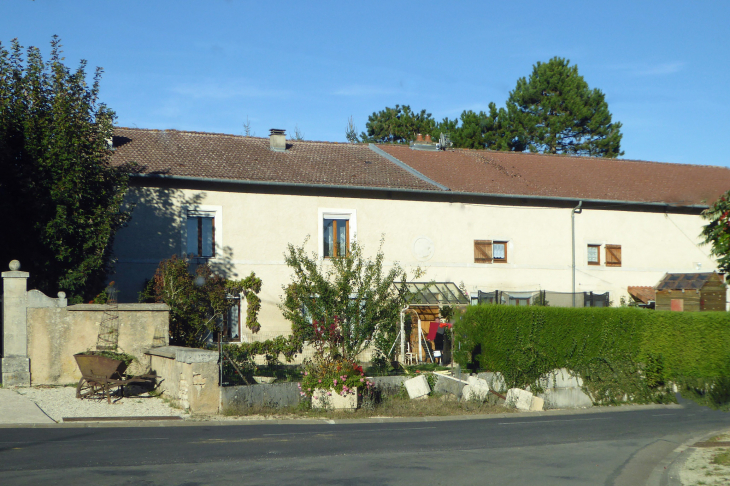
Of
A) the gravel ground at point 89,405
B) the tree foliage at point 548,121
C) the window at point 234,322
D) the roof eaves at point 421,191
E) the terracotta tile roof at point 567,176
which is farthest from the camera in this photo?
the tree foliage at point 548,121

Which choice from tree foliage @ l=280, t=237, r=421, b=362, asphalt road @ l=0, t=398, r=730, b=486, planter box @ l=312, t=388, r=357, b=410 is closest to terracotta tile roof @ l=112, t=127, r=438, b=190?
tree foliage @ l=280, t=237, r=421, b=362

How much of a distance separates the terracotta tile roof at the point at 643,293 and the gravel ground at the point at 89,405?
750 inches

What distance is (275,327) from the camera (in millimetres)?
22297

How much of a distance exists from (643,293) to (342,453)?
66.4 feet

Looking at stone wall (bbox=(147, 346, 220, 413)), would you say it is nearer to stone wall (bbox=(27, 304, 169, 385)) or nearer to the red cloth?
stone wall (bbox=(27, 304, 169, 385))

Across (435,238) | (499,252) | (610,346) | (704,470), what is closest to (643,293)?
(499,252)

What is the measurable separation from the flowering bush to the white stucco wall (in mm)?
7944

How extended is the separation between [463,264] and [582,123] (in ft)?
90.9

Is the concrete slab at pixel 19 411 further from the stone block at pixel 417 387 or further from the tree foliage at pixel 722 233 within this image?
the tree foliage at pixel 722 233

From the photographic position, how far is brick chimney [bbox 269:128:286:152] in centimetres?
2619

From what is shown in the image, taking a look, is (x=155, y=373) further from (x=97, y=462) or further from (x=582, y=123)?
(x=582, y=123)

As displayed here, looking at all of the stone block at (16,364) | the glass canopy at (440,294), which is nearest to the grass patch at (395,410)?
the stone block at (16,364)

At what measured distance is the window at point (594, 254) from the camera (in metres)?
26.7

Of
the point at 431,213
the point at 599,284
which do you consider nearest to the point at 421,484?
the point at 431,213
